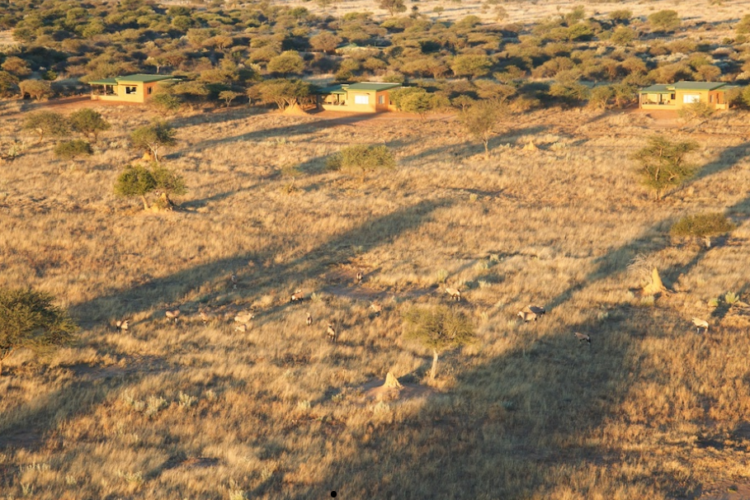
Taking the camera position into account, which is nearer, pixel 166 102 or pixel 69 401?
pixel 69 401

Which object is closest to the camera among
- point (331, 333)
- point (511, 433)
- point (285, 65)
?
point (511, 433)

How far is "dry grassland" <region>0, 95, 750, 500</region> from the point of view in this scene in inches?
509

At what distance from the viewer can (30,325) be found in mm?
17688

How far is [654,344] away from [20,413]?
15590 mm

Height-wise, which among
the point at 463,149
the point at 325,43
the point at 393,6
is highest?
the point at 393,6

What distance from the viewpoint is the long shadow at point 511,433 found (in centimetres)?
1235

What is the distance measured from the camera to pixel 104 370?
18.1 m

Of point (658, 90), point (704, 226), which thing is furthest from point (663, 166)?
point (658, 90)

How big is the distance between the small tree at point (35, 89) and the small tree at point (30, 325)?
2278 inches

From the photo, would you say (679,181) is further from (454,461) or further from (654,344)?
(454,461)

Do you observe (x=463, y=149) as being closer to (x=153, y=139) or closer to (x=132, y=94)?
(x=153, y=139)

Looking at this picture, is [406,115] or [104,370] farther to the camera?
[406,115]

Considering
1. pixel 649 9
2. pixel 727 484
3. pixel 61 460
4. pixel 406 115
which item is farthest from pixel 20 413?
pixel 649 9

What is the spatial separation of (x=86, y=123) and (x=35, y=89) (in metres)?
21.9
